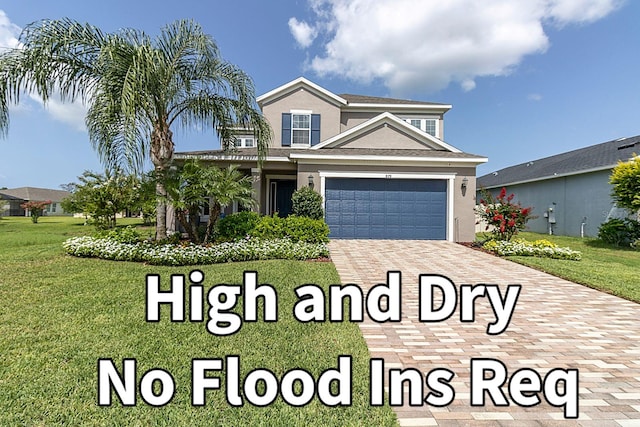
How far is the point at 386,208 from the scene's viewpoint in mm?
12695

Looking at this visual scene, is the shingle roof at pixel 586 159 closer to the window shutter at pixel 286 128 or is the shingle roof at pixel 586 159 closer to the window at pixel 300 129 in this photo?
the window at pixel 300 129

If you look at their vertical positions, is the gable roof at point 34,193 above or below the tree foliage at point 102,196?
above

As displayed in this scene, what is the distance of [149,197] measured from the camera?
9.00 m

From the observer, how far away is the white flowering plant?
8.05m

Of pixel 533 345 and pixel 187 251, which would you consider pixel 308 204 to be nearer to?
pixel 187 251

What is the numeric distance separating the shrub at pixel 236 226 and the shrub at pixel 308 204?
1729 millimetres

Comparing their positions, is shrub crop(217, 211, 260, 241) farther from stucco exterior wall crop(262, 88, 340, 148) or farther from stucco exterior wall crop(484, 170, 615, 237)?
stucco exterior wall crop(484, 170, 615, 237)

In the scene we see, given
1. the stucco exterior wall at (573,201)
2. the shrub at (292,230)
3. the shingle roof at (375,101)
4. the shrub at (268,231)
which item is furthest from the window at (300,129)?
the stucco exterior wall at (573,201)

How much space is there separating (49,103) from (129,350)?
7853 millimetres

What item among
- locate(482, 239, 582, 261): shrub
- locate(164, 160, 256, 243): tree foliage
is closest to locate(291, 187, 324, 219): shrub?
locate(164, 160, 256, 243): tree foliage

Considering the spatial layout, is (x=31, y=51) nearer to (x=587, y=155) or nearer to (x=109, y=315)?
(x=109, y=315)

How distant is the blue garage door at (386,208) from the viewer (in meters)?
12.7

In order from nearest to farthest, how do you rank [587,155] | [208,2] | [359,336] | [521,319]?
[359,336] → [521,319] → [208,2] → [587,155]

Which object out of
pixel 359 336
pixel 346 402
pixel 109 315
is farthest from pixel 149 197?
pixel 346 402
